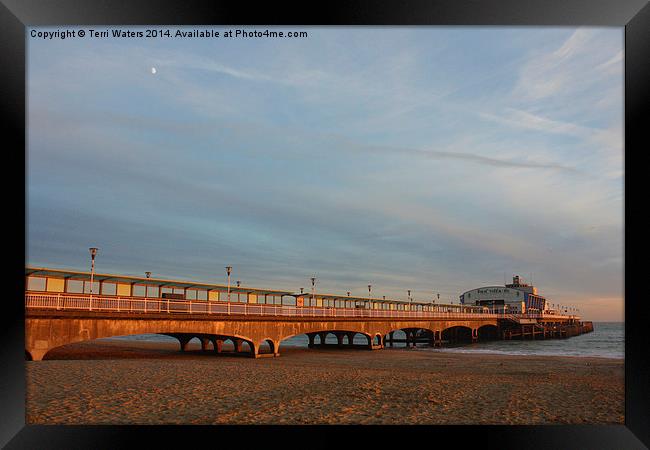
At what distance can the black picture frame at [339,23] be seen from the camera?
8.27 meters

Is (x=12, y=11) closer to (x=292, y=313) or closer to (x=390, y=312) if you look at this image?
(x=292, y=313)

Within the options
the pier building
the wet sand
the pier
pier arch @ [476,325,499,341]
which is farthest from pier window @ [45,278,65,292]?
the pier building

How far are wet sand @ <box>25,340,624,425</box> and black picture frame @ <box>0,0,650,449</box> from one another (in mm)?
3405

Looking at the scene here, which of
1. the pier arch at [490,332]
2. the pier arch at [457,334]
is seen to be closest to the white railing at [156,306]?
the pier arch at [457,334]

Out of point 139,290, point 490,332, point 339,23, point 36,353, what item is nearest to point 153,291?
point 139,290

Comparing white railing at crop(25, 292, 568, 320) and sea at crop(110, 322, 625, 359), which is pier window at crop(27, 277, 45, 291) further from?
sea at crop(110, 322, 625, 359)

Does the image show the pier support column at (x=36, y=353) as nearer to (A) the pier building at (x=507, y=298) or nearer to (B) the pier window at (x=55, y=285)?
(B) the pier window at (x=55, y=285)

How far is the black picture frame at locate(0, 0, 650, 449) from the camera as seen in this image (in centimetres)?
827

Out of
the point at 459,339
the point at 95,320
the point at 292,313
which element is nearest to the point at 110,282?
the point at 95,320

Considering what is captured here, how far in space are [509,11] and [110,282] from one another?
28580mm

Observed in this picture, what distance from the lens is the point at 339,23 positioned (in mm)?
8648

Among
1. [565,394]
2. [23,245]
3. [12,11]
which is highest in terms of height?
[12,11]

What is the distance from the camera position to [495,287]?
10188cm

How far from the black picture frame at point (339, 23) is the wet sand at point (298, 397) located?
134 inches
